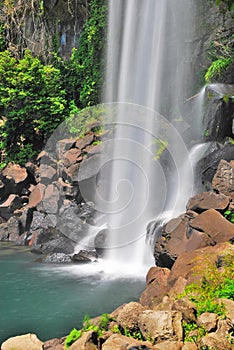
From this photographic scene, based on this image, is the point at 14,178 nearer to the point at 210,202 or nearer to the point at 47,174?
the point at 47,174

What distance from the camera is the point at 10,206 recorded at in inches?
691

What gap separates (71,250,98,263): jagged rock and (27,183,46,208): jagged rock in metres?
5.11

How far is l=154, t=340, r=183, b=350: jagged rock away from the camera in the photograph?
15.1ft

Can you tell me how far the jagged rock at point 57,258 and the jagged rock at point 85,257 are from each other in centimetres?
21

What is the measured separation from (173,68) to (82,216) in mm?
9681

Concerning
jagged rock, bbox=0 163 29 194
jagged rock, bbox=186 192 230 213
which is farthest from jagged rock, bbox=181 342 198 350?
jagged rock, bbox=0 163 29 194

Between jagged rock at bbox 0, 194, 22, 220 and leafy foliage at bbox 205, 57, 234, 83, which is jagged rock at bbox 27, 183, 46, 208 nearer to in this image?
jagged rock at bbox 0, 194, 22, 220

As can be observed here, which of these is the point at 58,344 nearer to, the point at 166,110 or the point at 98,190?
the point at 98,190

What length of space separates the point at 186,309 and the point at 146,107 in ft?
48.9

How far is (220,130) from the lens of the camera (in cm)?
1427

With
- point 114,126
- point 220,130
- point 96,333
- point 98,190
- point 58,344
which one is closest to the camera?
point 96,333

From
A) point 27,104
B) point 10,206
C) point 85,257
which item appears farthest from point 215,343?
point 27,104

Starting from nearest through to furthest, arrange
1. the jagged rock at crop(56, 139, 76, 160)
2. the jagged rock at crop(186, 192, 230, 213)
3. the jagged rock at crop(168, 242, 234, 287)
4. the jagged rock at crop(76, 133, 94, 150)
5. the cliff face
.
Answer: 1. the jagged rock at crop(168, 242, 234, 287)
2. the jagged rock at crop(186, 192, 230, 213)
3. the jagged rock at crop(76, 133, 94, 150)
4. the jagged rock at crop(56, 139, 76, 160)
5. the cliff face

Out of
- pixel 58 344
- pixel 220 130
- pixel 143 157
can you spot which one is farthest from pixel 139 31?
pixel 58 344
